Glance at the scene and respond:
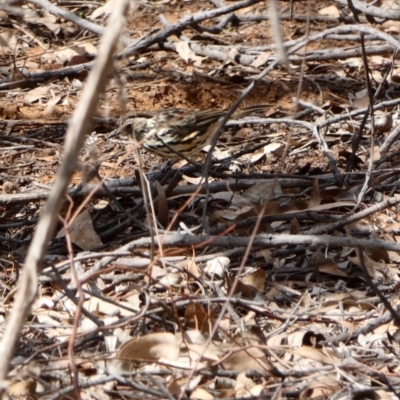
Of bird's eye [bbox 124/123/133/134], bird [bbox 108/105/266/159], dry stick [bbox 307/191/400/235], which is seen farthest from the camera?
bird [bbox 108/105/266/159]

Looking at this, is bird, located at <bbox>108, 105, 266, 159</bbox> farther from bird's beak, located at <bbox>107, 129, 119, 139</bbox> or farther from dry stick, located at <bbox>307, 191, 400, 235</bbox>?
dry stick, located at <bbox>307, 191, 400, 235</bbox>

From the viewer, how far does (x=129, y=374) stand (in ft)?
11.0

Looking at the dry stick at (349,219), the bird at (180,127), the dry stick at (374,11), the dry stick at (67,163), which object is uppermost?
the dry stick at (67,163)

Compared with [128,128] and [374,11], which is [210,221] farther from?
[374,11]

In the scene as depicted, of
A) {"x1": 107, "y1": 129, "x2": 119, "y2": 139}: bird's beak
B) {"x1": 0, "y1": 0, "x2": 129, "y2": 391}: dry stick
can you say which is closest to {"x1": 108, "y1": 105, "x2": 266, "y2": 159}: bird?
{"x1": 107, "y1": 129, "x2": 119, "y2": 139}: bird's beak

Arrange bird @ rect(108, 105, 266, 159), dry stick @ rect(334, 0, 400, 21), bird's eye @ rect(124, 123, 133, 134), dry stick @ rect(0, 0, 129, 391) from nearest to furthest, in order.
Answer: dry stick @ rect(0, 0, 129, 391) < bird's eye @ rect(124, 123, 133, 134) < bird @ rect(108, 105, 266, 159) < dry stick @ rect(334, 0, 400, 21)

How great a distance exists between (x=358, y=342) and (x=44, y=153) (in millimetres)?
3272

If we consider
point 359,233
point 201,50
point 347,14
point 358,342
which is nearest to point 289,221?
point 359,233

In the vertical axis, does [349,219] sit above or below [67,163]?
below

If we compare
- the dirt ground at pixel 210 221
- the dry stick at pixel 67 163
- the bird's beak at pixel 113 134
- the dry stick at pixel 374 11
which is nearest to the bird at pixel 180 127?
the bird's beak at pixel 113 134

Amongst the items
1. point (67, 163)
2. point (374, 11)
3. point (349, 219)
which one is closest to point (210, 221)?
point (349, 219)

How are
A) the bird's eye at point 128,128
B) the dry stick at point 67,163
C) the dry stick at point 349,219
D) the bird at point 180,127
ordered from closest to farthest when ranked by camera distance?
the dry stick at point 67,163
the dry stick at point 349,219
the bird's eye at point 128,128
the bird at point 180,127

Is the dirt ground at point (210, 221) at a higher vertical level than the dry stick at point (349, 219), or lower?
lower

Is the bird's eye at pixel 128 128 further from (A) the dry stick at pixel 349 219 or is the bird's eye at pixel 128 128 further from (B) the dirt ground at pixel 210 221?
(A) the dry stick at pixel 349 219
